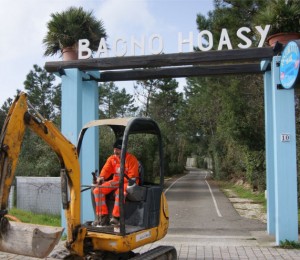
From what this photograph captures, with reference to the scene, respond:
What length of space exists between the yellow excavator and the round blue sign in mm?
3142

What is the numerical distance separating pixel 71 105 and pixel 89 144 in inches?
52.4

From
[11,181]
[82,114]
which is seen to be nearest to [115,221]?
[11,181]

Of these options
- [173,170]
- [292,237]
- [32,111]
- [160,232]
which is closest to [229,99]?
[292,237]

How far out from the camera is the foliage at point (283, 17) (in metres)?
9.60

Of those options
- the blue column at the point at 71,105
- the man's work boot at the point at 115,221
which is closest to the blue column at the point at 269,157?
the blue column at the point at 71,105

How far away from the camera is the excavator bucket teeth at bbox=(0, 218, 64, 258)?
466cm

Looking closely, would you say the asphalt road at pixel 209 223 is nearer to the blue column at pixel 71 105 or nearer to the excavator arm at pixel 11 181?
the blue column at pixel 71 105

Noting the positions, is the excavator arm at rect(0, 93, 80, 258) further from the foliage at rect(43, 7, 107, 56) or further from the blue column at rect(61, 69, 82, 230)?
the foliage at rect(43, 7, 107, 56)

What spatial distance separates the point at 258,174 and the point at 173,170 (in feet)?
90.0

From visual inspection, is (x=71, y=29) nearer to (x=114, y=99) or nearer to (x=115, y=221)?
(x=115, y=221)

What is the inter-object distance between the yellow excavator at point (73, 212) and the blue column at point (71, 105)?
2.49 m

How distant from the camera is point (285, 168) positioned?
8.95 metres

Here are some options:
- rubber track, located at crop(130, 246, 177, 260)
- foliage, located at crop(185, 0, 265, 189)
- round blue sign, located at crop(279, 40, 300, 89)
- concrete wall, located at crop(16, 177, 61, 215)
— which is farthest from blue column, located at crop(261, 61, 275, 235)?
concrete wall, located at crop(16, 177, 61, 215)

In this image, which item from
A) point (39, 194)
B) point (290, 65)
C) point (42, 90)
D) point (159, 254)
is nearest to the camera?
point (159, 254)
